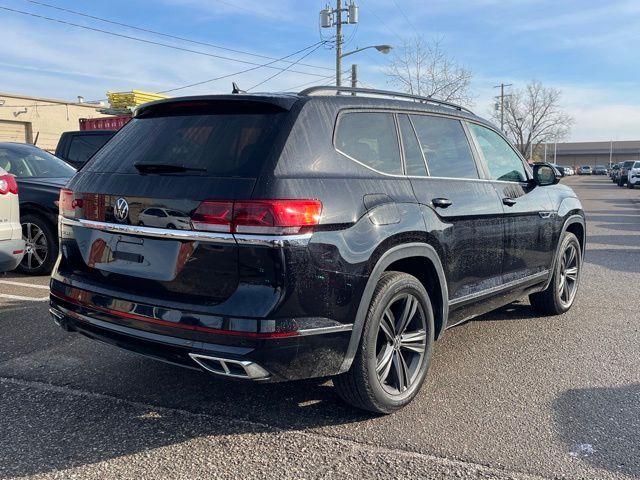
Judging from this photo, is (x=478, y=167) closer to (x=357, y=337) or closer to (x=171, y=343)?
(x=357, y=337)

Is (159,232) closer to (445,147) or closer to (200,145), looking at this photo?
(200,145)

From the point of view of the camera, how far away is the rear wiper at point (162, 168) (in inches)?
116

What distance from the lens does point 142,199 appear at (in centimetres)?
296

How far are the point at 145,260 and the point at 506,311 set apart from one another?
404 centimetres

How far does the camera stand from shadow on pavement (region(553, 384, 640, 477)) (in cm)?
290

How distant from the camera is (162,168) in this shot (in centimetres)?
302

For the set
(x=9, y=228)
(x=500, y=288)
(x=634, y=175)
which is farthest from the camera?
(x=634, y=175)

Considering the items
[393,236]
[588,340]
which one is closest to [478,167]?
[393,236]

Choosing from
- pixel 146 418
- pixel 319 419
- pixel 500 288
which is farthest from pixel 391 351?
pixel 146 418

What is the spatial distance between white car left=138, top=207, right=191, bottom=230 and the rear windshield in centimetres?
24

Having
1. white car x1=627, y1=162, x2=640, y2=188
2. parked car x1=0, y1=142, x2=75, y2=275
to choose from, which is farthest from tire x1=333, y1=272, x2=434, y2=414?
white car x1=627, y1=162, x2=640, y2=188

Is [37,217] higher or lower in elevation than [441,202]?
lower

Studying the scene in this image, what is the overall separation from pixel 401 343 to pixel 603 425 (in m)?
1.23

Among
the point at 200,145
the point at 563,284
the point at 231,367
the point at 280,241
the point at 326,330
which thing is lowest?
the point at 563,284
